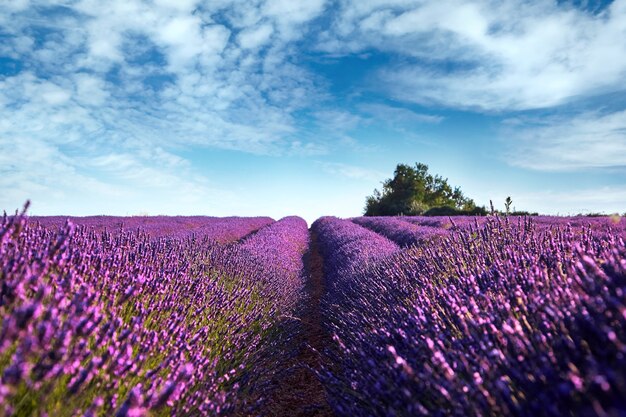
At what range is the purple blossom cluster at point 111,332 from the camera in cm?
136

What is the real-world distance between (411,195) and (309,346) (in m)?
40.4

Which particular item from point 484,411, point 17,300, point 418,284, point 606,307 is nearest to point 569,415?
point 484,411

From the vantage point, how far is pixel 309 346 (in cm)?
307

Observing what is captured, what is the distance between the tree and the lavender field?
1297 inches

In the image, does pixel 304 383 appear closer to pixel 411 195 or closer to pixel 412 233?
pixel 412 233

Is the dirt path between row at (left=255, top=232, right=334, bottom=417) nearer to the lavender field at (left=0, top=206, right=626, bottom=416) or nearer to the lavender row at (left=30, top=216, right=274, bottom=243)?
the lavender field at (left=0, top=206, right=626, bottom=416)

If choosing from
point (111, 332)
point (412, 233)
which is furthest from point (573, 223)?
point (111, 332)

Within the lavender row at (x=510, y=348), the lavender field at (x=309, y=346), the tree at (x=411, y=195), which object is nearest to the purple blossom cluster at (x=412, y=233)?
the lavender field at (x=309, y=346)

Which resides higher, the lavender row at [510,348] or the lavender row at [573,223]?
the lavender row at [573,223]

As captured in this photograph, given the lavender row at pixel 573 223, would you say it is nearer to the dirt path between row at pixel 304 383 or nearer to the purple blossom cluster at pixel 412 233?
the purple blossom cluster at pixel 412 233

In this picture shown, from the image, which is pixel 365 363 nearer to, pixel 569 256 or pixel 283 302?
pixel 569 256

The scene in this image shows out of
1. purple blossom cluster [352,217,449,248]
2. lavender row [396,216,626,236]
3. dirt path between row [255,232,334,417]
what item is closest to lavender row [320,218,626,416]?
dirt path between row [255,232,334,417]

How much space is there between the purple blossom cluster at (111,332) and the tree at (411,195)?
33428mm

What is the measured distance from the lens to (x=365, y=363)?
2.53m
